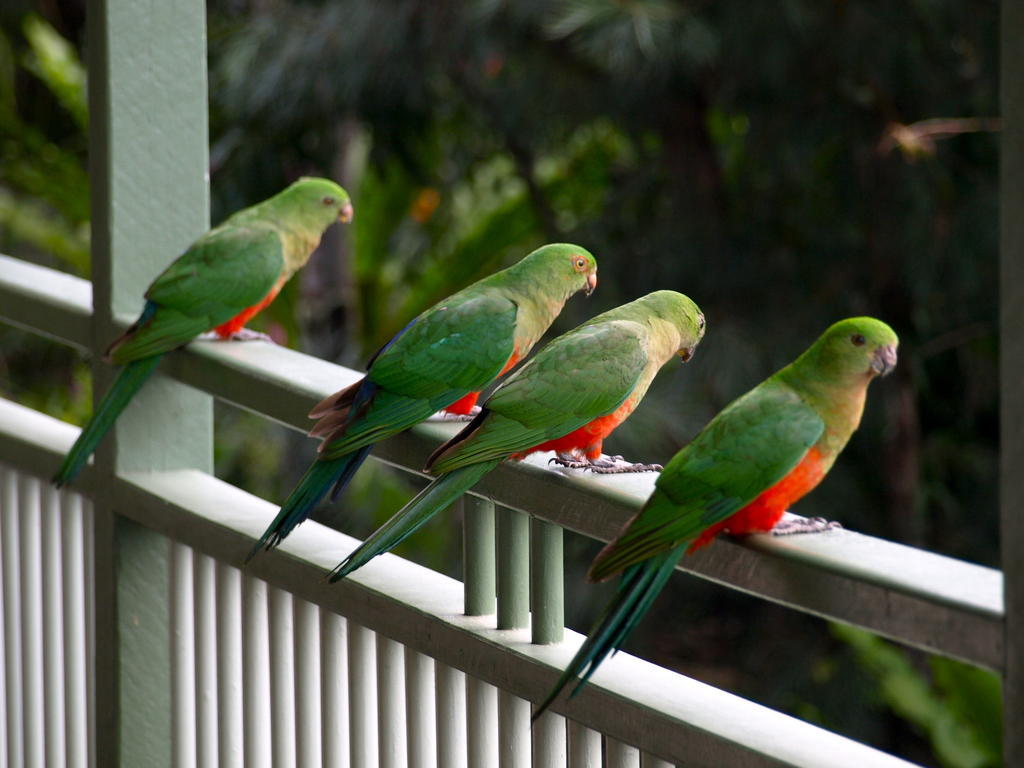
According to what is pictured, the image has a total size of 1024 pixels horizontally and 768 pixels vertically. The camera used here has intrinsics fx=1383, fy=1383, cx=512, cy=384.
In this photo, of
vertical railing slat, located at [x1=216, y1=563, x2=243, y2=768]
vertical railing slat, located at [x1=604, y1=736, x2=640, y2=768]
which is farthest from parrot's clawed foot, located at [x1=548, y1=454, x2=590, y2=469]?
vertical railing slat, located at [x1=216, y1=563, x2=243, y2=768]

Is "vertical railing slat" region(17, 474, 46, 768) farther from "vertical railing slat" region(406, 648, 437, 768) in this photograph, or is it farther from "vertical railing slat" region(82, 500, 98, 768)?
"vertical railing slat" region(406, 648, 437, 768)

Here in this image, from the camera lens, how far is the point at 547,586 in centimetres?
131

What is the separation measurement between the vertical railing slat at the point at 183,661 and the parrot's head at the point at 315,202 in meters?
0.55

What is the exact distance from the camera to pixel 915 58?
3361 mm

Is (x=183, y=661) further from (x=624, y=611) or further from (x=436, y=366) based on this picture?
(x=624, y=611)

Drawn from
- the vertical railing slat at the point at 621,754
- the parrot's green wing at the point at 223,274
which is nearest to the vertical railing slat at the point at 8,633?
the parrot's green wing at the point at 223,274

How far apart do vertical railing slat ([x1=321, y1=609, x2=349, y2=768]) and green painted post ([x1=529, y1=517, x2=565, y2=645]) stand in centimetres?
32

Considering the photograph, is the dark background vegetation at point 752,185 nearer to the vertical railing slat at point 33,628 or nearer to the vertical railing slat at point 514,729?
the vertical railing slat at point 33,628

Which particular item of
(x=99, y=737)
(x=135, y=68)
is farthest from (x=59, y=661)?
(x=135, y=68)

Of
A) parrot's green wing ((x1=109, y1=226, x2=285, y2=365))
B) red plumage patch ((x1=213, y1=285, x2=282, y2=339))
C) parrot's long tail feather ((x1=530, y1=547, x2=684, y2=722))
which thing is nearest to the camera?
parrot's long tail feather ((x1=530, y1=547, x2=684, y2=722))

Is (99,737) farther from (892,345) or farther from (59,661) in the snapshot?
(892,345)

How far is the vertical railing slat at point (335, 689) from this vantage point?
1552 millimetres

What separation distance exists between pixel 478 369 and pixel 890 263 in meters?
2.40

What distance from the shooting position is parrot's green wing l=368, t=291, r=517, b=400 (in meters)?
1.46
